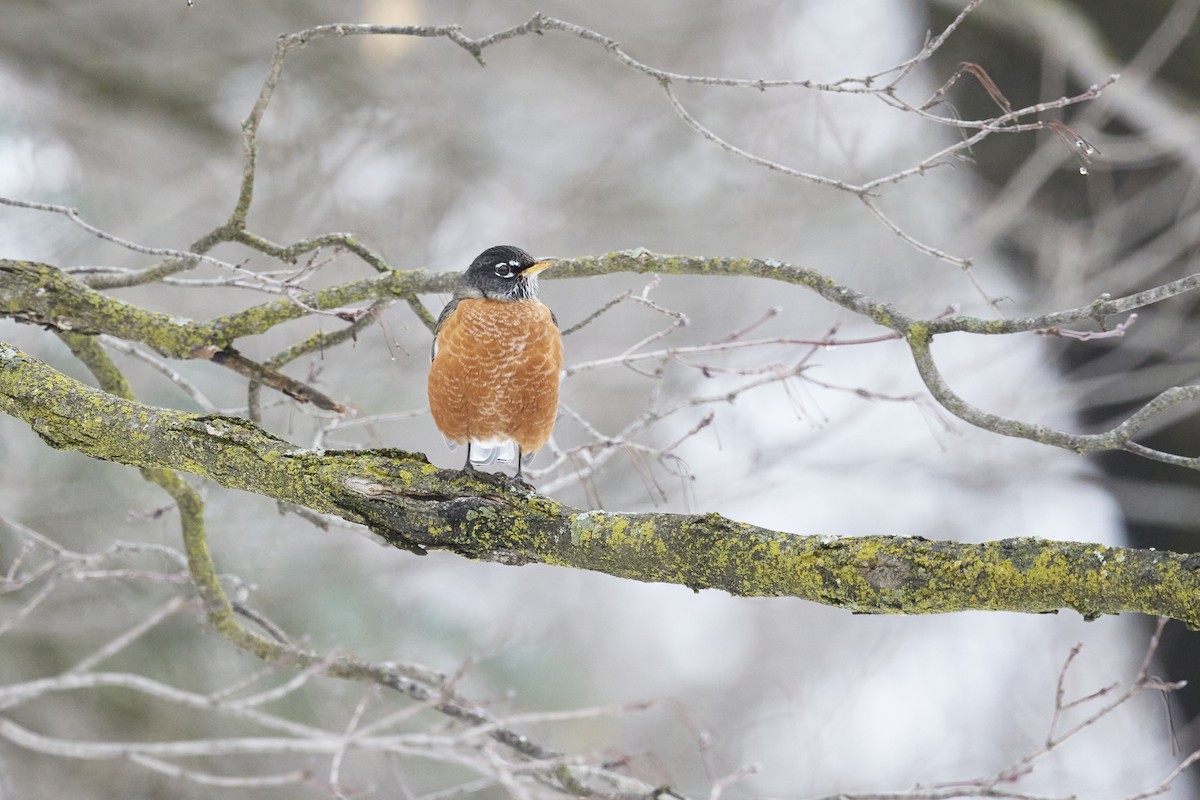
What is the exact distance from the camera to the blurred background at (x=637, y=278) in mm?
6137

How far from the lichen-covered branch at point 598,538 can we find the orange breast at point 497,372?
104 centimetres

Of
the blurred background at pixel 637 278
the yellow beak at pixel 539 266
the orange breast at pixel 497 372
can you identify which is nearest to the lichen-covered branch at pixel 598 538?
the yellow beak at pixel 539 266

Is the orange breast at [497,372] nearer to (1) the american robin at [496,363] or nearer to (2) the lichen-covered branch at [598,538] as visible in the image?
(1) the american robin at [496,363]

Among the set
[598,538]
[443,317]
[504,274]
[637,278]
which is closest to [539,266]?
[504,274]

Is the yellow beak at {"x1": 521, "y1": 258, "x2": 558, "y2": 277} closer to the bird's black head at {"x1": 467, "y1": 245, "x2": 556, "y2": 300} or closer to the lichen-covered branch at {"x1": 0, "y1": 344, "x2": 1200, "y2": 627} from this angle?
the bird's black head at {"x1": 467, "y1": 245, "x2": 556, "y2": 300}

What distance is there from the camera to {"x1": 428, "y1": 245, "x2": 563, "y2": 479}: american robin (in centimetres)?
343

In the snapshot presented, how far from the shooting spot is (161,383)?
665 centimetres

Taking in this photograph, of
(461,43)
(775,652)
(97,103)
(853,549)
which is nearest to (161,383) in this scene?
(97,103)

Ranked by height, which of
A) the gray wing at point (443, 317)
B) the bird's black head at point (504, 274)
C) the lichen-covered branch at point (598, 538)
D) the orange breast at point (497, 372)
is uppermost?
the bird's black head at point (504, 274)

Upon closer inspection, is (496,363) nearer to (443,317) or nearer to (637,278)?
(443,317)

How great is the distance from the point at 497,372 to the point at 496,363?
0.03 metres

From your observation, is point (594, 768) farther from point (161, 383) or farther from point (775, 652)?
point (775, 652)

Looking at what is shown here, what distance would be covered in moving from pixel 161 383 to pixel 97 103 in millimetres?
2221

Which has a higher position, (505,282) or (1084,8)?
(1084,8)
